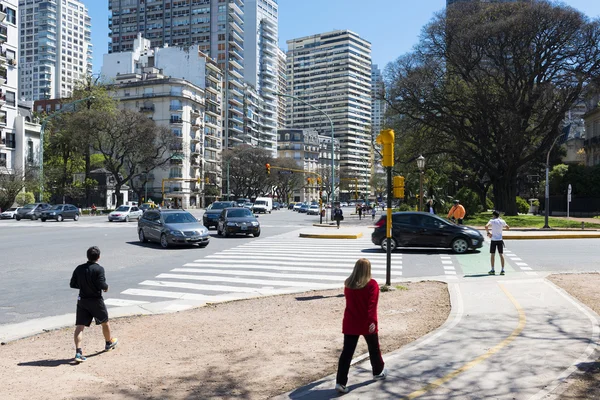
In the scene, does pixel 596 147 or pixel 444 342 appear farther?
pixel 596 147

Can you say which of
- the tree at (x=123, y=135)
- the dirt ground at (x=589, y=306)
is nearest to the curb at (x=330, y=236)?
the dirt ground at (x=589, y=306)

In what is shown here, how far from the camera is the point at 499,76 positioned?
149ft

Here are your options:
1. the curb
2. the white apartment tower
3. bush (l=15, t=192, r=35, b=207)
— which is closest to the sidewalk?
the curb

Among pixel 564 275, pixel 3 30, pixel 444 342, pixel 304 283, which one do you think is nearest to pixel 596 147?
pixel 564 275

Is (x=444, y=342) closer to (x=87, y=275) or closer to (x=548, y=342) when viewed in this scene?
(x=548, y=342)

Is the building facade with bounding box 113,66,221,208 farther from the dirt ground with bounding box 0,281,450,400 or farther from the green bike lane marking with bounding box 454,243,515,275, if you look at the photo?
the dirt ground with bounding box 0,281,450,400

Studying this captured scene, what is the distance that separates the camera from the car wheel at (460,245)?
19781mm

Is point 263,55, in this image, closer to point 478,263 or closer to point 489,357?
point 478,263

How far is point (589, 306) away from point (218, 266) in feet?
32.6

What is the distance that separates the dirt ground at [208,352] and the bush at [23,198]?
192ft

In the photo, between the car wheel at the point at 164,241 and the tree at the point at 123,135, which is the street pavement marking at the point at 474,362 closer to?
the car wheel at the point at 164,241

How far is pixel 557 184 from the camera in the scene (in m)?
56.6

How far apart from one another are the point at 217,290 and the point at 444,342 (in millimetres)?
6293

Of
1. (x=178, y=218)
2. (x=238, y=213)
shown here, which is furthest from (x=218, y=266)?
(x=238, y=213)
